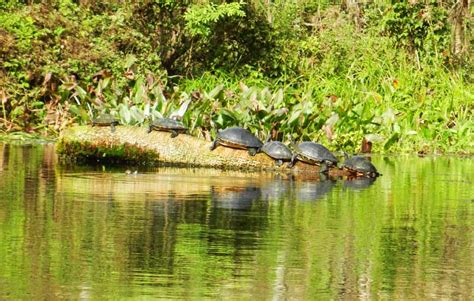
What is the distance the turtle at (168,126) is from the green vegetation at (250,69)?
2.45 metres

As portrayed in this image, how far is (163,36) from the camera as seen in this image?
2770cm

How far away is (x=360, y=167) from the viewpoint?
16656 mm

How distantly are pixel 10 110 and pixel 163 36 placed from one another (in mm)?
5226

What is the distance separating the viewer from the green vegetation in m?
21.7

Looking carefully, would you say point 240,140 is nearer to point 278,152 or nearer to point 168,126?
point 278,152

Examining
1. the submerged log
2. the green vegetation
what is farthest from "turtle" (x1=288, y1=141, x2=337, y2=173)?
the green vegetation

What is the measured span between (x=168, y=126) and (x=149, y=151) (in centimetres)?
50

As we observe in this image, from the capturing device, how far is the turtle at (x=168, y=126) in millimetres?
17219

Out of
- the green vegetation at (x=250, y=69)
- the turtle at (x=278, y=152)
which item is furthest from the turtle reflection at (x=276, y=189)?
the green vegetation at (x=250, y=69)

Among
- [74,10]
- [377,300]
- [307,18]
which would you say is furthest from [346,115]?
[377,300]

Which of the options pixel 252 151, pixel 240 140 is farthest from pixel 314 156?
pixel 240 140

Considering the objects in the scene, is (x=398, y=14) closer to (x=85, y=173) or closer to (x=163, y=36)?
(x=163, y=36)

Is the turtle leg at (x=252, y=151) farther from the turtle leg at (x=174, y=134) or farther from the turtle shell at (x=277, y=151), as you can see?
the turtle leg at (x=174, y=134)

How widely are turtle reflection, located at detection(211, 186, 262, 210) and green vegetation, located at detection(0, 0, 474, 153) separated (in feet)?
19.2
